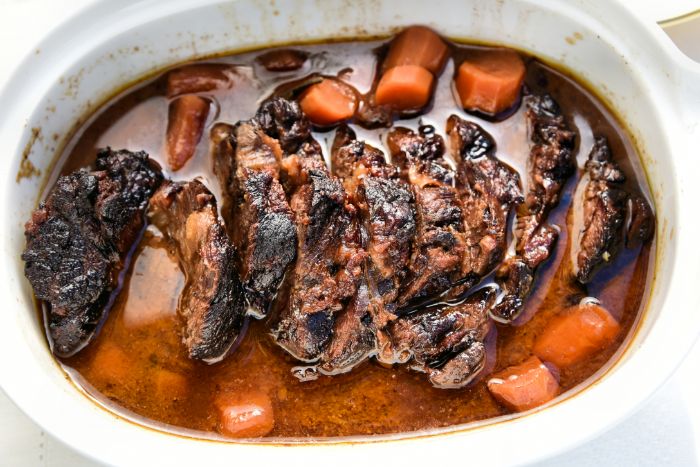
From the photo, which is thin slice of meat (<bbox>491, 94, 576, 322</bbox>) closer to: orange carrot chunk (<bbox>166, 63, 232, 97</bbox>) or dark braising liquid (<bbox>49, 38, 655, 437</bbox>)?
dark braising liquid (<bbox>49, 38, 655, 437</bbox>)

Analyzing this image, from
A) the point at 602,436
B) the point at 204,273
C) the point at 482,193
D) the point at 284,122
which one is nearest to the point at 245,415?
the point at 204,273

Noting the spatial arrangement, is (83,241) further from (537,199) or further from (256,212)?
(537,199)

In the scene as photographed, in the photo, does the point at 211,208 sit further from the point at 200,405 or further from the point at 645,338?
the point at 645,338

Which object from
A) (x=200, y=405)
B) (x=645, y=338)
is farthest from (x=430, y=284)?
(x=200, y=405)

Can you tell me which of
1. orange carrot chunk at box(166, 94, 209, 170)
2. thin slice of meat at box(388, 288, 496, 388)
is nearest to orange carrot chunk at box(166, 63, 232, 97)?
orange carrot chunk at box(166, 94, 209, 170)

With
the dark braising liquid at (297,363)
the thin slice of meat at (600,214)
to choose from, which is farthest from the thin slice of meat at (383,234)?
the thin slice of meat at (600,214)

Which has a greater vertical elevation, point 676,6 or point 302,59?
point 676,6
